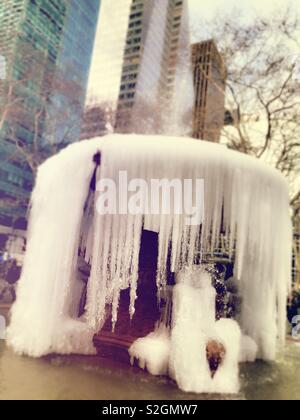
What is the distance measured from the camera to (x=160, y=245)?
536 cm

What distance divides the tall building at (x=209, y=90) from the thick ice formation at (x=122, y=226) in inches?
480

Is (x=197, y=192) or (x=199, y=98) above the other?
(x=199, y=98)

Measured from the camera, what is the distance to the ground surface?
3893 mm

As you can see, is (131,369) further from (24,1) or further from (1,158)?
(1,158)

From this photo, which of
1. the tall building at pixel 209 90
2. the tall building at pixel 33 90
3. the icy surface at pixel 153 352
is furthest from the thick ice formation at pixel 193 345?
the tall building at pixel 33 90

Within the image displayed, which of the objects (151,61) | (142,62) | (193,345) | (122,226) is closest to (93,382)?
(193,345)

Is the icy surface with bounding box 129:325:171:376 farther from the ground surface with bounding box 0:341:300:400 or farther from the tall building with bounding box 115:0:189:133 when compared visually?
the tall building with bounding box 115:0:189:133

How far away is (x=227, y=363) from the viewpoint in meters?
4.85

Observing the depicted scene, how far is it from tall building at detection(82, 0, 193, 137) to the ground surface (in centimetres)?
1704

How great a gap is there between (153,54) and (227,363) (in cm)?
6399

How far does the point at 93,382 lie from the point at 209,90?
57.0 ft

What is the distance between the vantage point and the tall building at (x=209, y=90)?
16.5 metres
